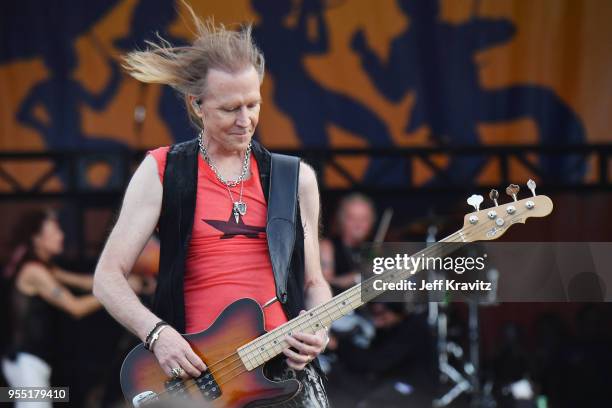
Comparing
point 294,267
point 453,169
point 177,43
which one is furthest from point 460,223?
point 294,267

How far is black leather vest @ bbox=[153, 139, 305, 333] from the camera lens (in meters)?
3.38

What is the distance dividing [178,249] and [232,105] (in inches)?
20.4

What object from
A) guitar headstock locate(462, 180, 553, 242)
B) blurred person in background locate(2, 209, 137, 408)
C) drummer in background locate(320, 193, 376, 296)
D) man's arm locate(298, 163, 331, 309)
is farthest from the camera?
drummer in background locate(320, 193, 376, 296)

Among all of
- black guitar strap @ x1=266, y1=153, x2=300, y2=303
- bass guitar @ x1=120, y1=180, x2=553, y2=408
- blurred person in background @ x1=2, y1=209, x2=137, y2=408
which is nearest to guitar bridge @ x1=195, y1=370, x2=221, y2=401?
bass guitar @ x1=120, y1=180, x2=553, y2=408

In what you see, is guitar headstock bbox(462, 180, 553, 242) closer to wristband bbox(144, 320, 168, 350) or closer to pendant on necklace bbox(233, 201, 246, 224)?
pendant on necklace bbox(233, 201, 246, 224)

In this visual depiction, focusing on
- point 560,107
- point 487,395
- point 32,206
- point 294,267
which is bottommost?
point 487,395

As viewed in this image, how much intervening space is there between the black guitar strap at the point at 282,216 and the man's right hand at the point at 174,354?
14.0 inches

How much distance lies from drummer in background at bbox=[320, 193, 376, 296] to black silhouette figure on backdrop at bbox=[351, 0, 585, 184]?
0.65m

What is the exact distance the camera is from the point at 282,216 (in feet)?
11.3

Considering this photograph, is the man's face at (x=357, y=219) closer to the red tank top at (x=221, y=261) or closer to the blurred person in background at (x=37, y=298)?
the blurred person in background at (x=37, y=298)

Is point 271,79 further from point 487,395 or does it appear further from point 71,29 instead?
point 487,395

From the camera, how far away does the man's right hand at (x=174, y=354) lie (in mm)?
3248

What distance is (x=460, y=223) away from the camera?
7.68 m

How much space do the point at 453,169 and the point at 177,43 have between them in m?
2.44
